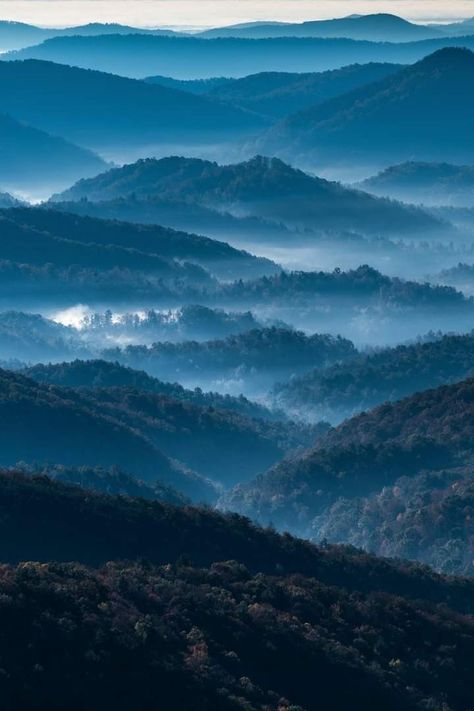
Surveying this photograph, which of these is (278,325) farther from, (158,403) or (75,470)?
(75,470)

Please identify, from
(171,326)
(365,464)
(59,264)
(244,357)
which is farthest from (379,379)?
(59,264)

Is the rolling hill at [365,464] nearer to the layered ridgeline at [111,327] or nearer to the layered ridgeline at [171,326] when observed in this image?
the layered ridgeline at [111,327]

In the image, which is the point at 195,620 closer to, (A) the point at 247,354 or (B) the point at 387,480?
(B) the point at 387,480

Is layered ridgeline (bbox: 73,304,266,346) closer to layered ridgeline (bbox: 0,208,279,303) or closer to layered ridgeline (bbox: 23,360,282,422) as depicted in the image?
layered ridgeline (bbox: 0,208,279,303)

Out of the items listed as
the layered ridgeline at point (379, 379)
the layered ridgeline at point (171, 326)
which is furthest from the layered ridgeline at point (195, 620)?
the layered ridgeline at point (171, 326)

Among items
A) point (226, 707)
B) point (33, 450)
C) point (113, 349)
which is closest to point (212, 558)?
point (226, 707)

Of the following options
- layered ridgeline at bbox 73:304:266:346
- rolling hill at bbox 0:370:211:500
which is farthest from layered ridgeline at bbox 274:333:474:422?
layered ridgeline at bbox 73:304:266:346

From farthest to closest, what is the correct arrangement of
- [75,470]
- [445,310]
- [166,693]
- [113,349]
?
[445,310], [113,349], [75,470], [166,693]
